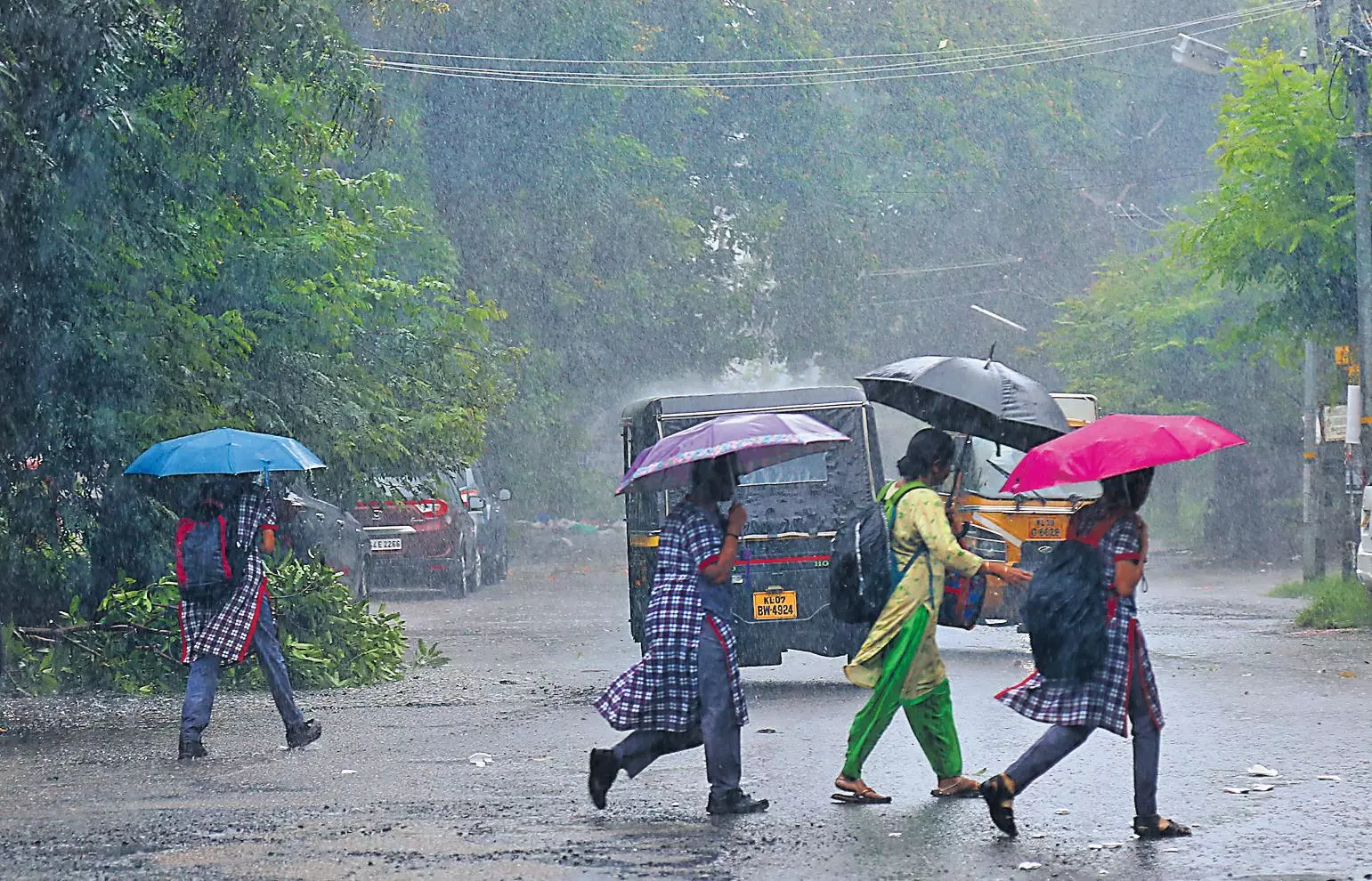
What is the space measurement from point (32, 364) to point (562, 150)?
24.5 metres

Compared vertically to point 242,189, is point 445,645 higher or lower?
lower

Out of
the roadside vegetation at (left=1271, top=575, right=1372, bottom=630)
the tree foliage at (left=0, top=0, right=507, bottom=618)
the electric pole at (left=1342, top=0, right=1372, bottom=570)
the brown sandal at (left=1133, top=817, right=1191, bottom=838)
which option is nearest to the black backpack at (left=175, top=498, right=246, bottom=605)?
the tree foliage at (left=0, top=0, right=507, bottom=618)

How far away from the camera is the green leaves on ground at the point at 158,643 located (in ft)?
45.3

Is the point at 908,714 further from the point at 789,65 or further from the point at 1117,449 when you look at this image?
the point at 789,65

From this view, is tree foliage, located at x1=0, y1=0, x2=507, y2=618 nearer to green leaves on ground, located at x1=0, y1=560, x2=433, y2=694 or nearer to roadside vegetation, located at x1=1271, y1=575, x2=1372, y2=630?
green leaves on ground, located at x1=0, y1=560, x2=433, y2=694

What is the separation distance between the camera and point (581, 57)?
3719 cm

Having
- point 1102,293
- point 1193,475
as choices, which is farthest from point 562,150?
point 1193,475

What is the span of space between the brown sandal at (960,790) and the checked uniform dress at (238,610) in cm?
422

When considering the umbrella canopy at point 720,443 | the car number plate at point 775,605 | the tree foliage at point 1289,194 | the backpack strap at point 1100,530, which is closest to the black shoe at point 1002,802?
the backpack strap at point 1100,530

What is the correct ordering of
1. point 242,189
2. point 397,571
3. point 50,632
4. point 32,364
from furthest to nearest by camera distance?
point 397,571
point 242,189
point 50,632
point 32,364

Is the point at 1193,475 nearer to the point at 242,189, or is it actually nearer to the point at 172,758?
the point at 242,189

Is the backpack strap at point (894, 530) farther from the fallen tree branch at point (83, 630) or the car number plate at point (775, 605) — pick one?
the fallen tree branch at point (83, 630)

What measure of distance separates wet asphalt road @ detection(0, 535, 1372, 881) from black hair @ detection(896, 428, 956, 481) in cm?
146

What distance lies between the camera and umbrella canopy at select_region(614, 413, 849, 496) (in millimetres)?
8102
